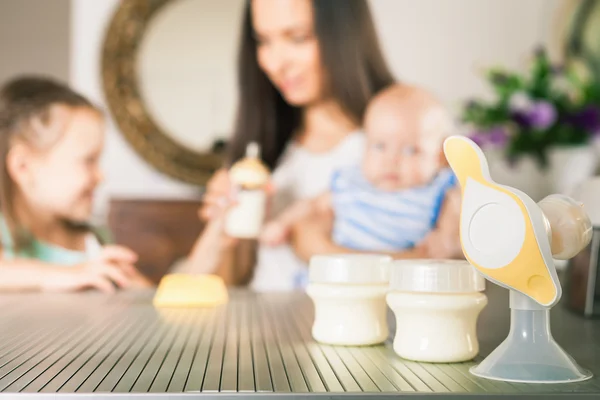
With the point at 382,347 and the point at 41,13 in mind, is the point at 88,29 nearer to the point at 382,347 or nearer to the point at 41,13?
the point at 41,13

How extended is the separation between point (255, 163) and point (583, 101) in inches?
31.6

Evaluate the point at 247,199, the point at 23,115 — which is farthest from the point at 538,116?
the point at 23,115

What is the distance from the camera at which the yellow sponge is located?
1.19 meters

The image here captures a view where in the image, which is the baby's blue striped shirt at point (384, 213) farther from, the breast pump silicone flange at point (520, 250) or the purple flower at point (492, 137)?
the breast pump silicone flange at point (520, 250)

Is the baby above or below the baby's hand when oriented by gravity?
above

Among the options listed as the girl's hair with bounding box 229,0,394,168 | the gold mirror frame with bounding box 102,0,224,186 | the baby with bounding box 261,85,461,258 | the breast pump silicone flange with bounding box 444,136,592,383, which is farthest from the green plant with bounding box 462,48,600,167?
the breast pump silicone flange with bounding box 444,136,592,383

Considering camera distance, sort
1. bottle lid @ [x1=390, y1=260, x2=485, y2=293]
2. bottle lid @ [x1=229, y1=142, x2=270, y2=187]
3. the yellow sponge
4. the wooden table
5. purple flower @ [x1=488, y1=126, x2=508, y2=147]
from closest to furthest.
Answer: the wooden table → bottle lid @ [x1=390, y1=260, x2=485, y2=293] → the yellow sponge → bottle lid @ [x1=229, y1=142, x2=270, y2=187] → purple flower @ [x1=488, y1=126, x2=508, y2=147]

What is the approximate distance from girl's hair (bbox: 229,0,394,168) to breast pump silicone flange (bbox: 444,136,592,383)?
0.93 m

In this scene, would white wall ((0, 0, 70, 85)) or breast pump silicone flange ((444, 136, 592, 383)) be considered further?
white wall ((0, 0, 70, 85))

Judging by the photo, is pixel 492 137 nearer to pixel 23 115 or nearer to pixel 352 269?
pixel 352 269

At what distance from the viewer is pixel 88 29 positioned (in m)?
1.58

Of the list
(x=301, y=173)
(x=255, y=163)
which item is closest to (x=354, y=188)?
(x=301, y=173)

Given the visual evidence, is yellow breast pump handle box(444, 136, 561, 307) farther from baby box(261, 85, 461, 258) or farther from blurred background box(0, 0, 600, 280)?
blurred background box(0, 0, 600, 280)

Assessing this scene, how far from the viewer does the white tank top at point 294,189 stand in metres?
1.56
